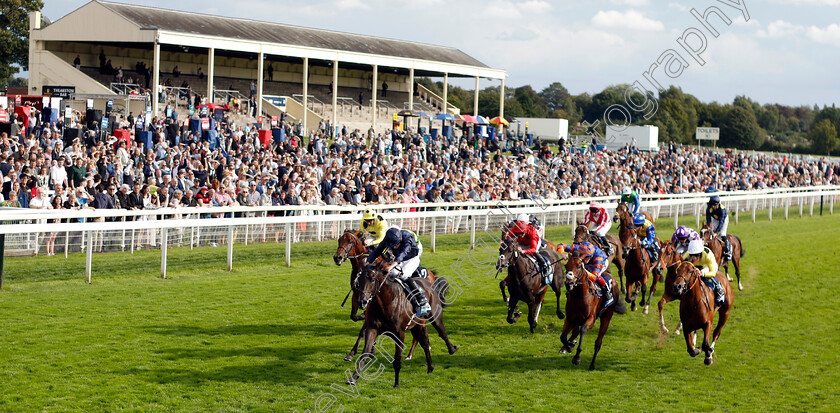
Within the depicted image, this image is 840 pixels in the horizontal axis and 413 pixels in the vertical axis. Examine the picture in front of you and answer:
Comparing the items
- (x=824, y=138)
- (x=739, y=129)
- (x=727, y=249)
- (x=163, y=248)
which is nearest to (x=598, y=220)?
(x=727, y=249)

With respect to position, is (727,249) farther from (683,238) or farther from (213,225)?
(213,225)

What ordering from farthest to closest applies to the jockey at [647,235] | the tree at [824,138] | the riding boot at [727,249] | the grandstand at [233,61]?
the tree at [824,138] → the grandstand at [233,61] → the riding boot at [727,249] → the jockey at [647,235]

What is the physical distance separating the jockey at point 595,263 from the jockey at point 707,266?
3.20ft

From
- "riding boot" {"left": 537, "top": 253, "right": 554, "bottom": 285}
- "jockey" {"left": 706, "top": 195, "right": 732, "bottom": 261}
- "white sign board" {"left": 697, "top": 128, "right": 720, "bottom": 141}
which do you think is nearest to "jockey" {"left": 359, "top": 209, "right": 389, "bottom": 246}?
"riding boot" {"left": 537, "top": 253, "right": 554, "bottom": 285}

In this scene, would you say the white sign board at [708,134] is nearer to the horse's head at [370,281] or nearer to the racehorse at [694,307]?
the racehorse at [694,307]

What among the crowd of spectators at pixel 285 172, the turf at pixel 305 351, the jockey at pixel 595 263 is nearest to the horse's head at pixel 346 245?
the turf at pixel 305 351

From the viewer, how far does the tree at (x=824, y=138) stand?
67188mm

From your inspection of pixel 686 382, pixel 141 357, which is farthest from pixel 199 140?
pixel 686 382

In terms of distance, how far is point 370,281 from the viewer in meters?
6.34

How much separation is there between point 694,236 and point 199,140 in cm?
1228

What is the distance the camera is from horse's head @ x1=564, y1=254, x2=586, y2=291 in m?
7.33

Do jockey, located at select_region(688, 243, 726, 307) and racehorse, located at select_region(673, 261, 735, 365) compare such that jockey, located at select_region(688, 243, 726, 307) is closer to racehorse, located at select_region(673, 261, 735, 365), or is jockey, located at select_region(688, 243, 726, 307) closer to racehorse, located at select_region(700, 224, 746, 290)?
racehorse, located at select_region(673, 261, 735, 365)

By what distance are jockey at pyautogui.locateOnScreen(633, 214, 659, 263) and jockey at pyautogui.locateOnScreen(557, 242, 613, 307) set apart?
107 inches

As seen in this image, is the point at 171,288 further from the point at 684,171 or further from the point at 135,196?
the point at 684,171
